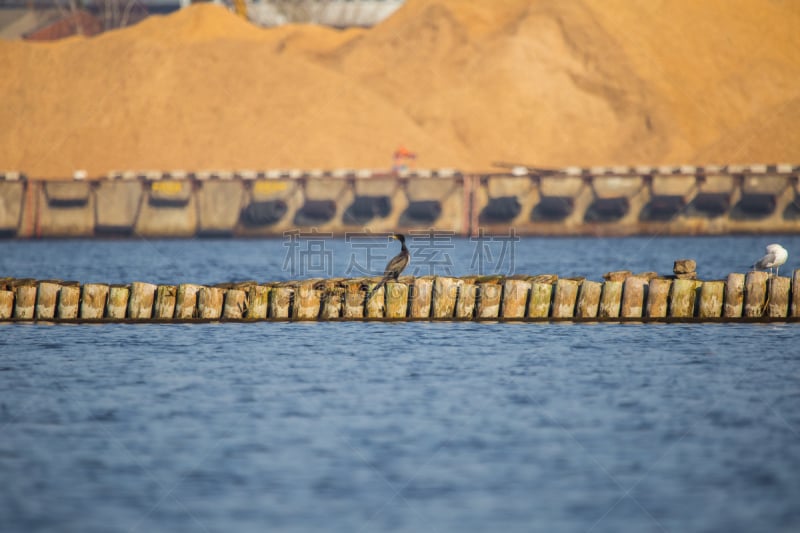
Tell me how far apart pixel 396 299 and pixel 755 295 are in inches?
342

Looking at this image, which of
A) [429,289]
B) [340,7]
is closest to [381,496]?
[429,289]

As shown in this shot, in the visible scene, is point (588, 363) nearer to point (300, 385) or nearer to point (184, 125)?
point (300, 385)

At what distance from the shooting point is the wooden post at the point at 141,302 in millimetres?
33062

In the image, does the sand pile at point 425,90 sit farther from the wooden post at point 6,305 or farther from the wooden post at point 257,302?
the wooden post at point 257,302

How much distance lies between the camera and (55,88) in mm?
98562

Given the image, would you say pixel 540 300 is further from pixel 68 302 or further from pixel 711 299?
pixel 68 302

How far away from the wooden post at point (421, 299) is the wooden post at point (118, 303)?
24.1ft

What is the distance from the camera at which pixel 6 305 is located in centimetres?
3434

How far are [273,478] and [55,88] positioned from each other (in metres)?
86.5

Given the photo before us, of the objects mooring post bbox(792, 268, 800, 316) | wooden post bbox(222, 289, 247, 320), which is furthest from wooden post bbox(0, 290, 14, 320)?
mooring post bbox(792, 268, 800, 316)

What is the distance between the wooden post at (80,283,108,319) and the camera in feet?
109

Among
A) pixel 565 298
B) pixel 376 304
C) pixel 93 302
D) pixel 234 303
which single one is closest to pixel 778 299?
pixel 565 298

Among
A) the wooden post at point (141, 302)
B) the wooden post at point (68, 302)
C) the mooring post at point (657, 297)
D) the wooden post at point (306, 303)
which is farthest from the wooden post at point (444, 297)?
the wooden post at point (68, 302)

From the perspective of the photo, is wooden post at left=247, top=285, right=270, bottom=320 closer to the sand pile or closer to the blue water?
the blue water
